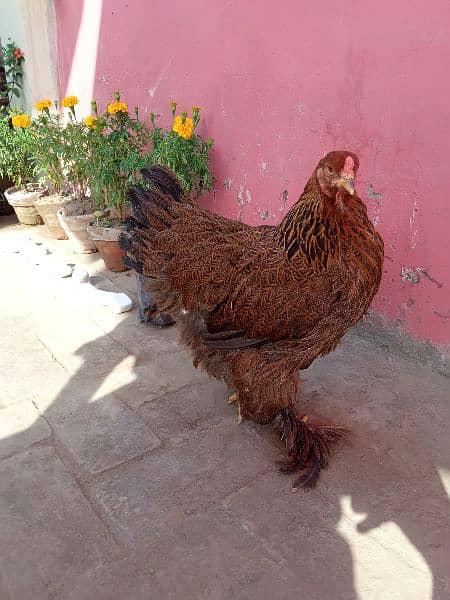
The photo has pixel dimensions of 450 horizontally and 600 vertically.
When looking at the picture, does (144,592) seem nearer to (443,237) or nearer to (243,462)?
(243,462)

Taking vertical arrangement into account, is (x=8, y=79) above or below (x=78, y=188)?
above

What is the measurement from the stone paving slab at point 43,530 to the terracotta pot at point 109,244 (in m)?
2.64

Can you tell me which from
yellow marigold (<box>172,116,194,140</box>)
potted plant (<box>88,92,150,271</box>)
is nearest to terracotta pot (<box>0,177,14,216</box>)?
potted plant (<box>88,92,150,271</box>)

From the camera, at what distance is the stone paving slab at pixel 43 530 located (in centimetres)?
205

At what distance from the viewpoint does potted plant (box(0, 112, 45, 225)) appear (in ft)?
20.1

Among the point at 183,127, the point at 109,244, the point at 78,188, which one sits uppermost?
the point at 183,127

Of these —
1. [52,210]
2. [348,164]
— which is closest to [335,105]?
[348,164]

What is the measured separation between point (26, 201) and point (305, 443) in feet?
17.3

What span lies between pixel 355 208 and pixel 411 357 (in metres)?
1.67

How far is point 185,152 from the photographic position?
4.29 meters

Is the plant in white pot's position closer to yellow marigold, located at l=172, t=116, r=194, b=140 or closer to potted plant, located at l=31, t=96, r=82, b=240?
potted plant, located at l=31, t=96, r=82, b=240

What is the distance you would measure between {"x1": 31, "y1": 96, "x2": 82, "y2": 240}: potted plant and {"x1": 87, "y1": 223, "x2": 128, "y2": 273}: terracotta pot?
3.28 ft

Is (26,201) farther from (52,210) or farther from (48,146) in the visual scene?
(48,146)

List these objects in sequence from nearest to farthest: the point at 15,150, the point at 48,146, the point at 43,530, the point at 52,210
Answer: the point at 43,530 < the point at 48,146 < the point at 52,210 < the point at 15,150
